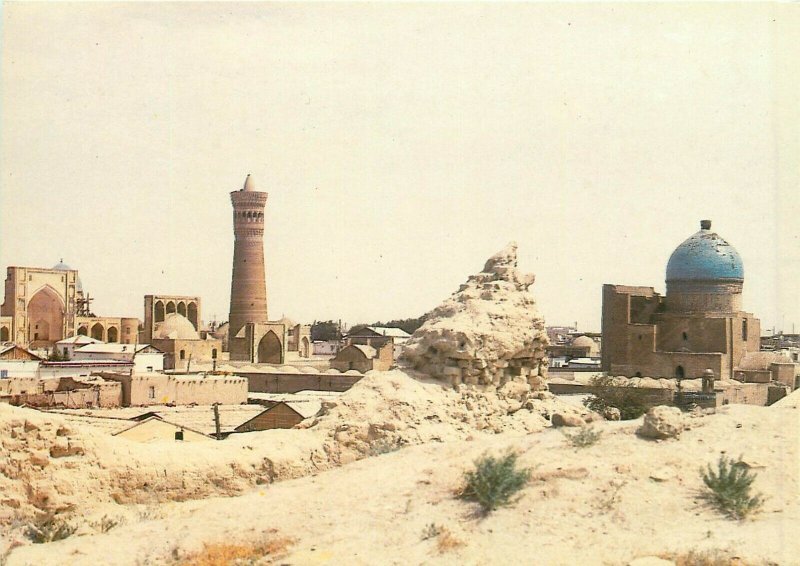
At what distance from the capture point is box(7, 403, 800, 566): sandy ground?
20.6 feet

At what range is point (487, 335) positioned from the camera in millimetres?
10461

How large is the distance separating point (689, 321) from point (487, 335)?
30021 mm

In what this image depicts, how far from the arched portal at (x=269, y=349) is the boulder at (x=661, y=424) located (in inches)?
1552

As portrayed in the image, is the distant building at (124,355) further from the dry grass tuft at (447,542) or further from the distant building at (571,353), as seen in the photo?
the dry grass tuft at (447,542)

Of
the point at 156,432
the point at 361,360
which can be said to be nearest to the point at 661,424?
the point at 156,432

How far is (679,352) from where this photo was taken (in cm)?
3766

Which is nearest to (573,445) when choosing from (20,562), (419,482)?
(419,482)

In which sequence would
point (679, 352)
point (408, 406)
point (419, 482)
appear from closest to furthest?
point (419, 482) < point (408, 406) < point (679, 352)

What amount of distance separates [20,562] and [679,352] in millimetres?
33748

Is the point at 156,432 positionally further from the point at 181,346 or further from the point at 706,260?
the point at 181,346

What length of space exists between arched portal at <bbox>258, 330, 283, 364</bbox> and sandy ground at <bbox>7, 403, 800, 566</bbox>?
3851cm

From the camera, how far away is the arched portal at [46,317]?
47219 millimetres

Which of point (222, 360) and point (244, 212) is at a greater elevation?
point (244, 212)

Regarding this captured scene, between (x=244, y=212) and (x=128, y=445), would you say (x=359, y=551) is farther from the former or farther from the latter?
(x=244, y=212)
